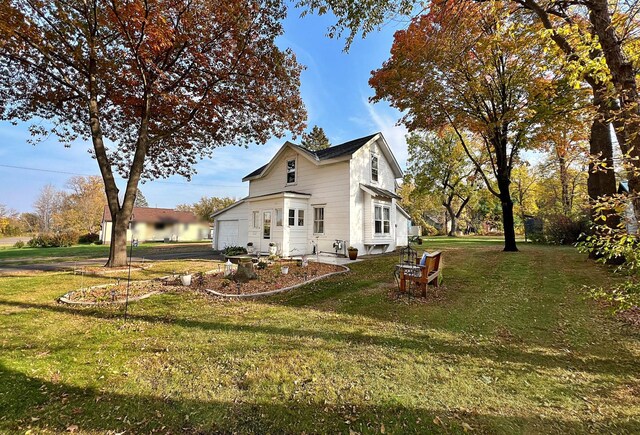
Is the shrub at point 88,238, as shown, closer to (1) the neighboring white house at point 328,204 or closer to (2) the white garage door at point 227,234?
(2) the white garage door at point 227,234

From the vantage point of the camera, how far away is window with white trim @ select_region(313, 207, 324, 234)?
51.9ft

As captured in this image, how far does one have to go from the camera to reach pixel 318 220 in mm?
15977

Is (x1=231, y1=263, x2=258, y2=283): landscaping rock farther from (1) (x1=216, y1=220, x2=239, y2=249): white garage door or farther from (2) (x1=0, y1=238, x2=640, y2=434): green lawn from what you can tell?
(1) (x1=216, y1=220, x2=239, y2=249): white garage door

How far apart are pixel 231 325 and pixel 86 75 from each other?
13130 millimetres

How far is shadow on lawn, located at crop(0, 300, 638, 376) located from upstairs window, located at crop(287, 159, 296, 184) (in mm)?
12855

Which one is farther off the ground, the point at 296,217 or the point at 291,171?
the point at 291,171

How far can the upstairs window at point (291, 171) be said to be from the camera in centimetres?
1756

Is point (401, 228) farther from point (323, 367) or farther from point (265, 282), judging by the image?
point (323, 367)

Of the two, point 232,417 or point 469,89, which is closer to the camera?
point 232,417

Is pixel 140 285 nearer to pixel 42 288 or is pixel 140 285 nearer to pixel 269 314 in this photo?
pixel 42 288

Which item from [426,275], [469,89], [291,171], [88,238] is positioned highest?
[469,89]

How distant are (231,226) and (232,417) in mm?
17784

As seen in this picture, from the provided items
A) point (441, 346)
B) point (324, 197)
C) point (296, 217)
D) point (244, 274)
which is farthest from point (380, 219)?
point (441, 346)

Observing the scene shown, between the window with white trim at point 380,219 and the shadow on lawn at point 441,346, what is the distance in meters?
11.3
